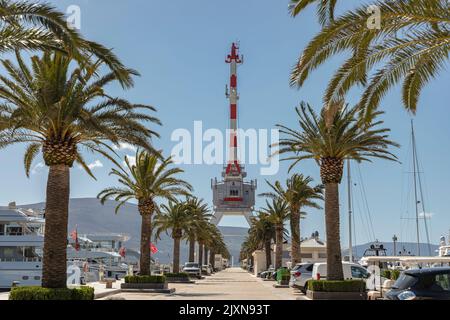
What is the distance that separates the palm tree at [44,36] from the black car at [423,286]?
29.6 ft

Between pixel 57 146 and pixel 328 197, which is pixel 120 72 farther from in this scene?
pixel 328 197

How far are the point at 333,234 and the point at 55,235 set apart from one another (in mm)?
12588

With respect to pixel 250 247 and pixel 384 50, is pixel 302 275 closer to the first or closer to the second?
pixel 384 50

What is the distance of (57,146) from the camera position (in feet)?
69.3

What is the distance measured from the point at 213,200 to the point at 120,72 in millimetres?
131014

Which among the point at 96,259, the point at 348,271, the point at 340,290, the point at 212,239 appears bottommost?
the point at 340,290

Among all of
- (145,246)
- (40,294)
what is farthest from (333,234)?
(145,246)

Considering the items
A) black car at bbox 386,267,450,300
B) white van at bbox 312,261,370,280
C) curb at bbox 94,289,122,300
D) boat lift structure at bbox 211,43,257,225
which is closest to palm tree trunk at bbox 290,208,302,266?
white van at bbox 312,261,370,280

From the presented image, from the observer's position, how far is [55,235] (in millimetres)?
20531

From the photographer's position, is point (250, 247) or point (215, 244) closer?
point (215, 244)

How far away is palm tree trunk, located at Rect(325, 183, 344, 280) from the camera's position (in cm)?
2667

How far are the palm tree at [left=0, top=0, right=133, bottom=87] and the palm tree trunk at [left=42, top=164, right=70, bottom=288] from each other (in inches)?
230

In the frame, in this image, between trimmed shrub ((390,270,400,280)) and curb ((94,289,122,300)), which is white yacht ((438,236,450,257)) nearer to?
trimmed shrub ((390,270,400,280))
